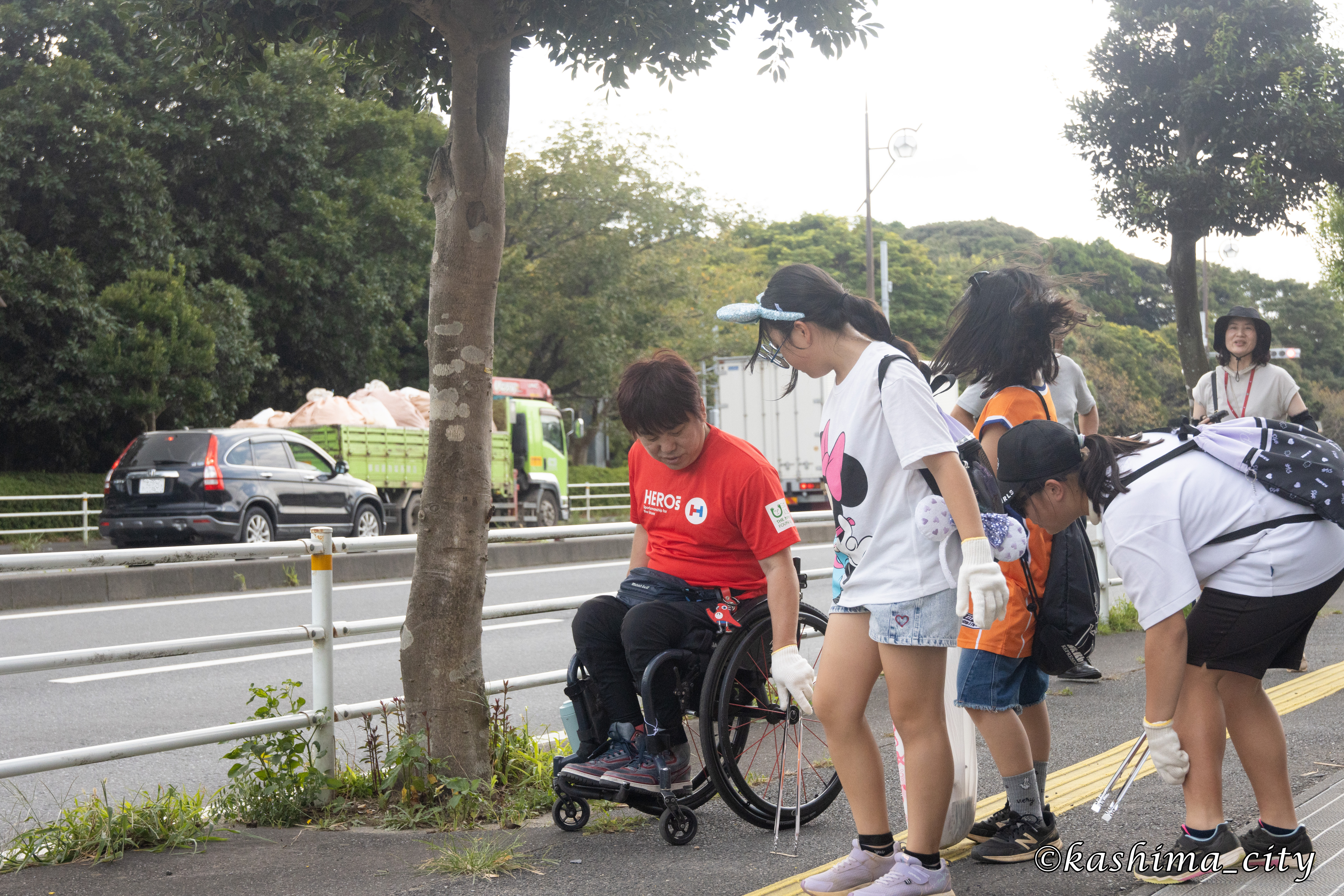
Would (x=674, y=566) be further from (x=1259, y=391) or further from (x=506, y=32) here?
(x=1259, y=391)

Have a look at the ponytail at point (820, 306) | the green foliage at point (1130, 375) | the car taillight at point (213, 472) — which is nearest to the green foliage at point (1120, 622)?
the ponytail at point (820, 306)

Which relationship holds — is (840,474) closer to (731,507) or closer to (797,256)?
(731,507)

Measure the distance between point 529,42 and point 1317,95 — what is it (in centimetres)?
942

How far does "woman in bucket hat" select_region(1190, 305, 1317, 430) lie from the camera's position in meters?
6.37

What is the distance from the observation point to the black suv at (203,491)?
1431cm

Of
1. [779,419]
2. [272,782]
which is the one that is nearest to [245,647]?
[272,782]

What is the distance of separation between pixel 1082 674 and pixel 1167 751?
4.61ft

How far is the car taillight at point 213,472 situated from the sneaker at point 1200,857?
13.1 metres

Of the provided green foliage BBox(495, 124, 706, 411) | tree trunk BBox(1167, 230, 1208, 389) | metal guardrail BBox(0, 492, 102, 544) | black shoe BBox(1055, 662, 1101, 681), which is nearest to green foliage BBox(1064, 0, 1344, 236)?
tree trunk BBox(1167, 230, 1208, 389)

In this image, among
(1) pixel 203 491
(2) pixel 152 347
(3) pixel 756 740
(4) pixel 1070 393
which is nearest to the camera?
(3) pixel 756 740

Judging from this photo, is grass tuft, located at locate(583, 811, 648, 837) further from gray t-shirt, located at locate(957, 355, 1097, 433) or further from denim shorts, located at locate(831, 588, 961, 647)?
gray t-shirt, located at locate(957, 355, 1097, 433)

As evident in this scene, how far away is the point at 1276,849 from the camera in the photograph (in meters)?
3.24

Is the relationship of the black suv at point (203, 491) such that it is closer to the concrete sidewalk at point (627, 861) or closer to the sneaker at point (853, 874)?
the concrete sidewalk at point (627, 861)

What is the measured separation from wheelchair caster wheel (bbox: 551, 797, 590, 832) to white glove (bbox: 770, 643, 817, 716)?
0.87m
